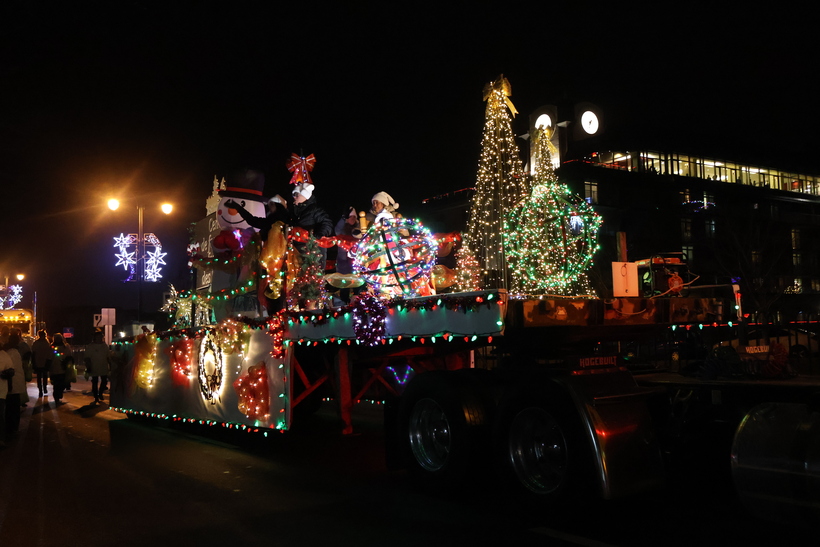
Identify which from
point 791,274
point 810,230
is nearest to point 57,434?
point 791,274

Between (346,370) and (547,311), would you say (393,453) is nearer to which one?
(346,370)

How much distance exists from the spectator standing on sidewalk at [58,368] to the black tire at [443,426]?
43.6 feet

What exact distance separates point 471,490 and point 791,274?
161 feet

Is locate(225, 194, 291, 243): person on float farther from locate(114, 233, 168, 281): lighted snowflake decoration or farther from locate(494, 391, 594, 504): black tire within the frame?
locate(114, 233, 168, 281): lighted snowflake decoration

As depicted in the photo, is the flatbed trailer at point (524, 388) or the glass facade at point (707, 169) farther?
the glass facade at point (707, 169)

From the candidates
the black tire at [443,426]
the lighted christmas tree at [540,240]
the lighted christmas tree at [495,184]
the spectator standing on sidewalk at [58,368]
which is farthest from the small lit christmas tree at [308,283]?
the spectator standing on sidewalk at [58,368]

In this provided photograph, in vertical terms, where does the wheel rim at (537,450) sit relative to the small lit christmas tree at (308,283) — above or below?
below

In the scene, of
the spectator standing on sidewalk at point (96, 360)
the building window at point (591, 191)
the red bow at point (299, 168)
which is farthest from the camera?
the building window at point (591, 191)

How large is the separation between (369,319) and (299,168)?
169 inches

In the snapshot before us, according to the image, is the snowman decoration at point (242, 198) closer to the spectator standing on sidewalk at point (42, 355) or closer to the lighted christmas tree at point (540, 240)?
the spectator standing on sidewalk at point (42, 355)

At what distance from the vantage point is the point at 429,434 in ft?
24.2

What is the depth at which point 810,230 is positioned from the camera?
52469mm

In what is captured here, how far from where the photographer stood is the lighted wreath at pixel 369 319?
25.1 feet

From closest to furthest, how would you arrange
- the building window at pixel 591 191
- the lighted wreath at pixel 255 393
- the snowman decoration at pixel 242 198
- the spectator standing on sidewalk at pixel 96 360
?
the lighted wreath at pixel 255 393 → the snowman decoration at pixel 242 198 → the spectator standing on sidewalk at pixel 96 360 → the building window at pixel 591 191
